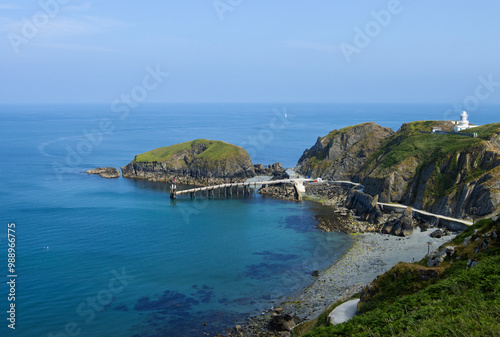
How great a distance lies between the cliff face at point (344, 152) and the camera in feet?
372

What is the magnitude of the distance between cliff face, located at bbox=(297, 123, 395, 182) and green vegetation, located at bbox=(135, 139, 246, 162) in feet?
69.7

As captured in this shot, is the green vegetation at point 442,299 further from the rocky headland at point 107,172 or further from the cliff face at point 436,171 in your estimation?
the rocky headland at point 107,172

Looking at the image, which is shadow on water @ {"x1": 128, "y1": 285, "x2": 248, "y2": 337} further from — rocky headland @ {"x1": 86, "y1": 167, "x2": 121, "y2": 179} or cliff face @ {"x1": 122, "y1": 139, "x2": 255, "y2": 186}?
rocky headland @ {"x1": 86, "y1": 167, "x2": 121, "y2": 179}

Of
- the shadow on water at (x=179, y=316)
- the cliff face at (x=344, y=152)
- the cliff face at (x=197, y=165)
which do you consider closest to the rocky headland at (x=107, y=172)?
the cliff face at (x=197, y=165)

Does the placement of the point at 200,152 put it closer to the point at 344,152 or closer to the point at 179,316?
the point at 344,152

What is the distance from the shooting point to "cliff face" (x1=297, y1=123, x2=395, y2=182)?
372 feet

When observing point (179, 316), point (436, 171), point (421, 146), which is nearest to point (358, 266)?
point (179, 316)

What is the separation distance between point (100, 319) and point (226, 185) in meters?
68.3

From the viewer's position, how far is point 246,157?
414 ft

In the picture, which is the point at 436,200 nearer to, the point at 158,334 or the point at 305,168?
the point at 305,168

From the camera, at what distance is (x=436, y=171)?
8600 cm

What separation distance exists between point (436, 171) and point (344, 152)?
3488 cm

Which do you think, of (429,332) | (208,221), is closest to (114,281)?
(208,221)

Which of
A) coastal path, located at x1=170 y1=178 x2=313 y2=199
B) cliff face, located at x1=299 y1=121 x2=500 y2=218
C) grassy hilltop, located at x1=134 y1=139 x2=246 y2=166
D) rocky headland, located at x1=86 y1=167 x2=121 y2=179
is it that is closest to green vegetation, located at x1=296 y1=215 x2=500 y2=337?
cliff face, located at x1=299 y1=121 x2=500 y2=218
